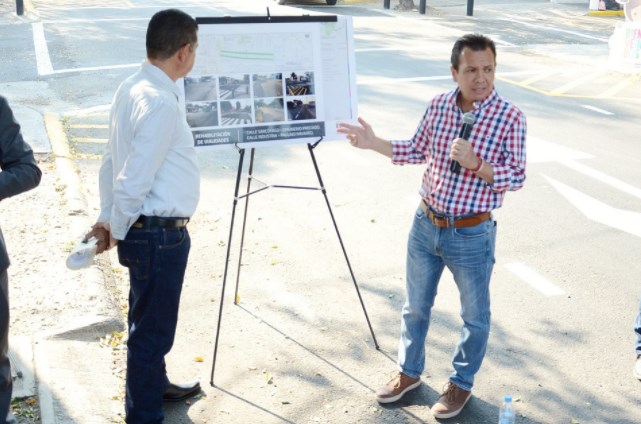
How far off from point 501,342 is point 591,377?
2.14 feet

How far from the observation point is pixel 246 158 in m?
9.95

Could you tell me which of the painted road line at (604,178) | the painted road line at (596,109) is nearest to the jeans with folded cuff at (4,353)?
the painted road line at (604,178)

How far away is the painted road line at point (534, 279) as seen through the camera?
21.2 ft

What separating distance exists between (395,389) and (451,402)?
0.33 m

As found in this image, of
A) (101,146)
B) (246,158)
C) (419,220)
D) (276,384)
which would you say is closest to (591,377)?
(419,220)

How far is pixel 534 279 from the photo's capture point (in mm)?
6680

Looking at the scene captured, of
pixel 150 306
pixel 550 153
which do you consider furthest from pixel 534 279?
pixel 550 153

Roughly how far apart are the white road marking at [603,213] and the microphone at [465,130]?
4.00 m

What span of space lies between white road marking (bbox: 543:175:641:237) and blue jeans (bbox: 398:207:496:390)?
364cm

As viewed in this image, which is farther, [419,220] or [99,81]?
[99,81]

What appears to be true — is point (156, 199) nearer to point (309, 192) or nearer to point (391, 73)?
point (309, 192)

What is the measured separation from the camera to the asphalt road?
4992 millimetres

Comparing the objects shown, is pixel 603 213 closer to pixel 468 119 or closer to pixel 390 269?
pixel 390 269

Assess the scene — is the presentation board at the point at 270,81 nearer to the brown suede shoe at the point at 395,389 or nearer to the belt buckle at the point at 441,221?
the belt buckle at the point at 441,221
